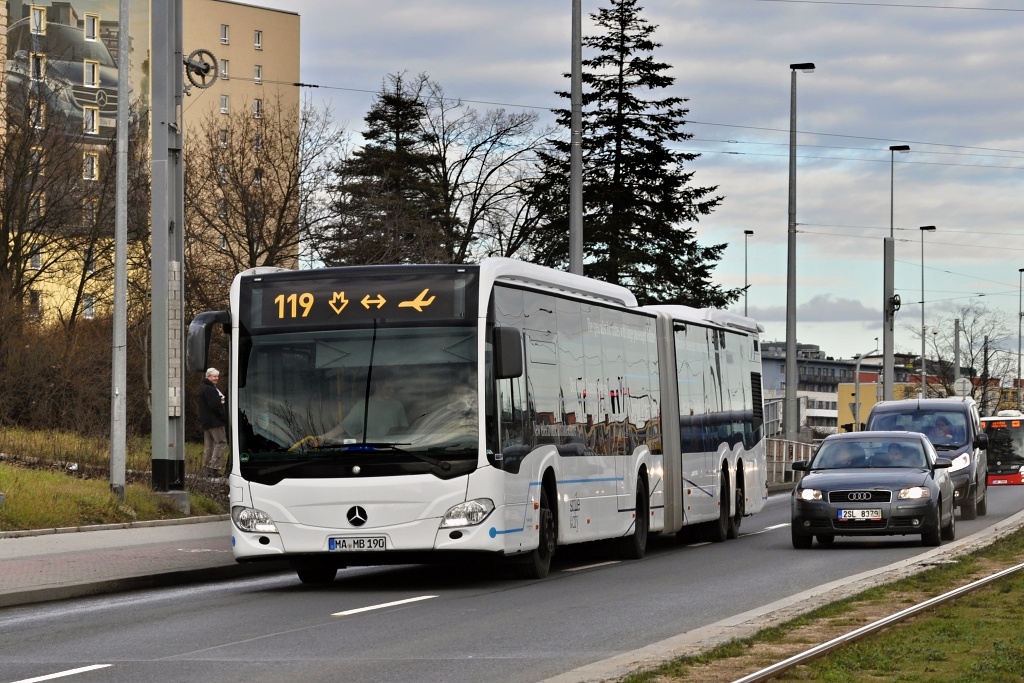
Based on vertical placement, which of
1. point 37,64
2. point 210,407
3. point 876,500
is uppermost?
point 37,64

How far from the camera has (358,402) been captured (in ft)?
53.6

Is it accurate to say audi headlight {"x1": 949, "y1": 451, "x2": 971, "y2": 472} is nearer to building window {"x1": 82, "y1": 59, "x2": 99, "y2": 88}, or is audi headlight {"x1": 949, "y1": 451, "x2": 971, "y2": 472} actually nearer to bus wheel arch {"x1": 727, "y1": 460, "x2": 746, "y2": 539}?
bus wheel arch {"x1": 727, "y1": 460, "x2": 746, "y2": 539}

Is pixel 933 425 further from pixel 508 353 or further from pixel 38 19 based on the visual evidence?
pixel 38 19

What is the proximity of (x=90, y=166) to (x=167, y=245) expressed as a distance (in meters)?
19.8

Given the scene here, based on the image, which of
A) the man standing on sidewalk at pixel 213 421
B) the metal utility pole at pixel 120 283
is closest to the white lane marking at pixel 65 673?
the metal utility pole at pixel 120 283

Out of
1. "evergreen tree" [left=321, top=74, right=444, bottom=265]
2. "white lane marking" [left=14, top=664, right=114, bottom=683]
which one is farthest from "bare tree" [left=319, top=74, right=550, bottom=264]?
"white lane marking" [left=14, top=664, right=114, bottom=683]

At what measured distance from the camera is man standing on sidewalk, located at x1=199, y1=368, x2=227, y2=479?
28422 millimetres

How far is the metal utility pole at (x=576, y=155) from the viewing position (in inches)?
1150

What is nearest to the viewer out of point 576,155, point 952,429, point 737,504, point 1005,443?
point 737,504

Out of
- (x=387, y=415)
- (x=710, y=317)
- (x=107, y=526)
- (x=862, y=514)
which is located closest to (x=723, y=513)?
(x=710, y=317)

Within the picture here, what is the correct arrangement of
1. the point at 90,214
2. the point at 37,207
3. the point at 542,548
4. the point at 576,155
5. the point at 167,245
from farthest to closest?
the point at 90,214
the point at 37,207
the point at 576,155
the point at 167,245
the point at 542,548

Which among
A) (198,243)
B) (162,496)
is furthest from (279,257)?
(162,496)

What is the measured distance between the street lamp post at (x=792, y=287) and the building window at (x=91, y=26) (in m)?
52.7

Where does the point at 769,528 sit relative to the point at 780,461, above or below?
below
